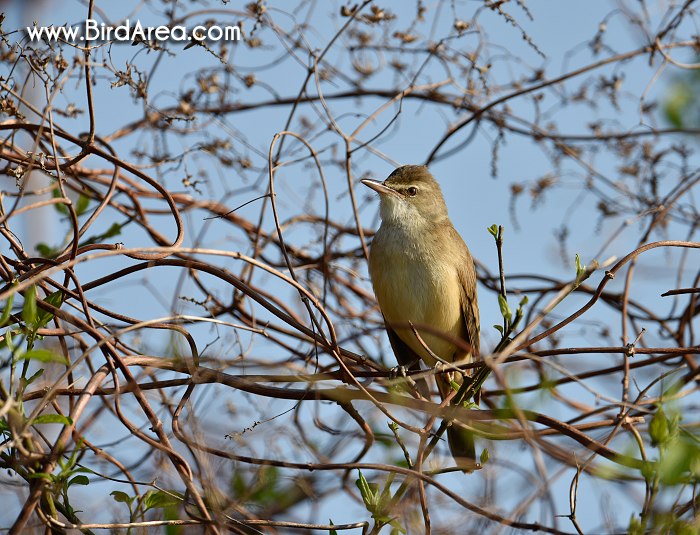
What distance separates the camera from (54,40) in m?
3.16

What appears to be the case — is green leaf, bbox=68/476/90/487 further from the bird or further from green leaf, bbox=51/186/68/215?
the bird

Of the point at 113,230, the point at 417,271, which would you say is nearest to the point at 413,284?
the point at 417,271

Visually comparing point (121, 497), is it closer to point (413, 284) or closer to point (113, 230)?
point (113, 230)

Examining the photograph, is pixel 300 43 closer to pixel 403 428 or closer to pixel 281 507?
pixel 403 428

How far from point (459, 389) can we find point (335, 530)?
2.03ft

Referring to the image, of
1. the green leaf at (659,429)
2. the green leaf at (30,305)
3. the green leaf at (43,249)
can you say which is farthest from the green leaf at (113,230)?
the green leaf at (659,429)

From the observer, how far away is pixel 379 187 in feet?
16.2

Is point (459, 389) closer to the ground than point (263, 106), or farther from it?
closer to the ground

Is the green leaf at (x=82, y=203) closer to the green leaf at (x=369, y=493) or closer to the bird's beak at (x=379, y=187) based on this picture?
the bird's beak at (x=379, y=187)

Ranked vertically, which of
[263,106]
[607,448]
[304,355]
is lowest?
[607,448]

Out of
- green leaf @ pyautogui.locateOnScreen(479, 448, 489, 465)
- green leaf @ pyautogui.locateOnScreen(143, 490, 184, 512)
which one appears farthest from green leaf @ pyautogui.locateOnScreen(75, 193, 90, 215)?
green leaf @ pyautogui.locateOnScreen(479, 448, 489, 465)

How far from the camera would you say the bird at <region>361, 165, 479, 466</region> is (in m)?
4.62

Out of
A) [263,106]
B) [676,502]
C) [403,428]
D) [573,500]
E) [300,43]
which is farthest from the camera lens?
[263,106]

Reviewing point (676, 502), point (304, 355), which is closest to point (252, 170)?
point (304, 355)
